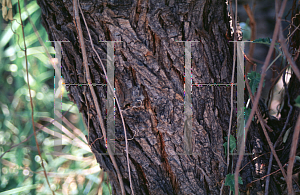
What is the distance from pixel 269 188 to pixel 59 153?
1.41m

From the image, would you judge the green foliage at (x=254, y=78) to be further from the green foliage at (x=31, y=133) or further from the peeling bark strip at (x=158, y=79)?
the green foliage at (x=31, y=133)

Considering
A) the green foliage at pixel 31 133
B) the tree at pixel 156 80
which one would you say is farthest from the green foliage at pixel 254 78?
the green foliage at pixel 31 133

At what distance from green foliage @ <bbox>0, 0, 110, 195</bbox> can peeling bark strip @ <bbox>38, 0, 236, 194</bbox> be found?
101 centimetres

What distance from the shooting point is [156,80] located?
65 centimetres

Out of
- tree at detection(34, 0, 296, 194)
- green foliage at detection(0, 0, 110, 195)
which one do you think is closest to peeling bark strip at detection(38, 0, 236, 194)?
tree at detection(34, 0, 296, 194)

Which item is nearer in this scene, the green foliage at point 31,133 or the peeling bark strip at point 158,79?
the peeling bark strip at point 158,79

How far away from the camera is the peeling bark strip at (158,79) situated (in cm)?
63

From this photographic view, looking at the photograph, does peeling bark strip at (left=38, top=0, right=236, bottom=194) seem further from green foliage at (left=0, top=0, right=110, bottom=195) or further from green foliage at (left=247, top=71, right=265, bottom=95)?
green foliage at (left=0, top=0, right=110, bottom=195)

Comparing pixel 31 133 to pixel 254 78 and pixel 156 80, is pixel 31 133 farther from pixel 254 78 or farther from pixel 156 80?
pixel 254 78

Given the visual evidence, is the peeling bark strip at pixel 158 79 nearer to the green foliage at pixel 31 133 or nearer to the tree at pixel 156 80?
the tree at pixel 156 80

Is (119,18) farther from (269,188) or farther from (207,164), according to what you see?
(269,188)

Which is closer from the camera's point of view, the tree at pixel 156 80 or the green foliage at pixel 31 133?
the tree at pixel 156 80

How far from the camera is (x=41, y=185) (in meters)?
1.62

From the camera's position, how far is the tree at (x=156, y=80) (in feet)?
2.06
